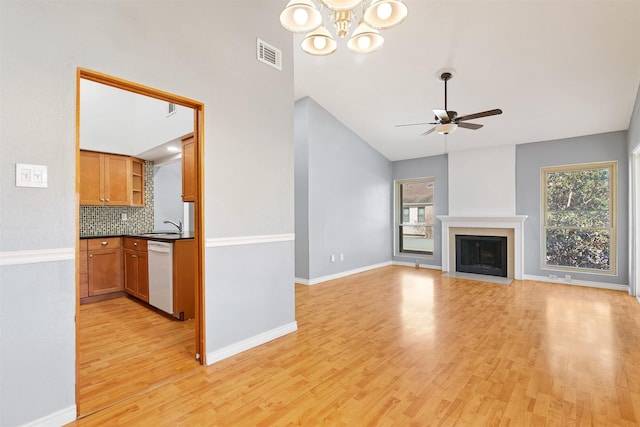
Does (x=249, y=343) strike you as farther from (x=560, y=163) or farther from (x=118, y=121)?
(x=560, y=163)

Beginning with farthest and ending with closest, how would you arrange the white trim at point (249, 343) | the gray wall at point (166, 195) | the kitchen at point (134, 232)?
the gray wall at point (166, 195)
the kitchen at point (134, 232)
the white trim at point (249, 343)

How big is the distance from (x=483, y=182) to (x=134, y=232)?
6.57 metres

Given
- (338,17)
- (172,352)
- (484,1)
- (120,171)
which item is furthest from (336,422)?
(120,171)

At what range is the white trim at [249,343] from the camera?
2524 millimetres

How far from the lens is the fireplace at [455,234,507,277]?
19.8ft

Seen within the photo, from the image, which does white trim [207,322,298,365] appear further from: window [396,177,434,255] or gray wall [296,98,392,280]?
window [396,177,434,255]

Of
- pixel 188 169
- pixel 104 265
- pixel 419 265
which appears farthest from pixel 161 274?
pixel 419 265

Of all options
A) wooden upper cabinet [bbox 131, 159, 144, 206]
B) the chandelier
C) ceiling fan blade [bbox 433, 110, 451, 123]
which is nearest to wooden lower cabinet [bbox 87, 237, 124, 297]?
wooden upper cabinet [bbox 131, 159, 144, 206]

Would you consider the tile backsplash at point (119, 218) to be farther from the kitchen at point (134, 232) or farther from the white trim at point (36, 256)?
the white trim at point (36, 256)

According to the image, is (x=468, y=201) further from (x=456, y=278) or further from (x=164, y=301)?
(x=164, y=301)

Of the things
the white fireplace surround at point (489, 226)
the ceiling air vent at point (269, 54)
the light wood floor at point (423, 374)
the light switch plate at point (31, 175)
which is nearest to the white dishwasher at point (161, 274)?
the light wood floor at point (423, 374)

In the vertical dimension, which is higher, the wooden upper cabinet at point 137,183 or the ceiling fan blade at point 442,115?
the ceiling fan blade at point 442,115

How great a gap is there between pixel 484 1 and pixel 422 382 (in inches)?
140

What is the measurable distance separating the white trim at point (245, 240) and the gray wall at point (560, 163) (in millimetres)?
4951
